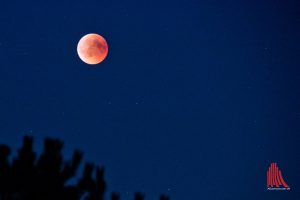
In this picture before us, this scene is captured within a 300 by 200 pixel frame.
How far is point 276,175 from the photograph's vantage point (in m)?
87.5

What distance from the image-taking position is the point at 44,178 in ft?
21.8

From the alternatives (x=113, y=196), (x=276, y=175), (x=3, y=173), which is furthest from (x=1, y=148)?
(x=276, y=175)

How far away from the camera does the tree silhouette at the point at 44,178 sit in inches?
258

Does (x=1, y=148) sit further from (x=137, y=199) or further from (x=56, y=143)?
(x=137, y=199)

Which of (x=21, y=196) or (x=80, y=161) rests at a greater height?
(x=80, y=161)

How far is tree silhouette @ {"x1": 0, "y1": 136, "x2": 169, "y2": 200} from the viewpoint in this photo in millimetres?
6559

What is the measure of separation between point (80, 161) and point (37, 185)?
2.89ft

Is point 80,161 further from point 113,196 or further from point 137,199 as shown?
point 137,199

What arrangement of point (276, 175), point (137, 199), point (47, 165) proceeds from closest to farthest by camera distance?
1. point (137, 199)
2. point (47, 165)
3. point (276, 175)

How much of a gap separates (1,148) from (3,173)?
328mm

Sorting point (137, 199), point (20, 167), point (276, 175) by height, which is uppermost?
point (276, 175)

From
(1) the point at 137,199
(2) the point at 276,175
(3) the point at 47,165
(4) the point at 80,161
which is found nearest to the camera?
(1) the point at 137,199

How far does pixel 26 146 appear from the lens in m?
6.83

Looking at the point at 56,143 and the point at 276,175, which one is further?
the point at 276,175
